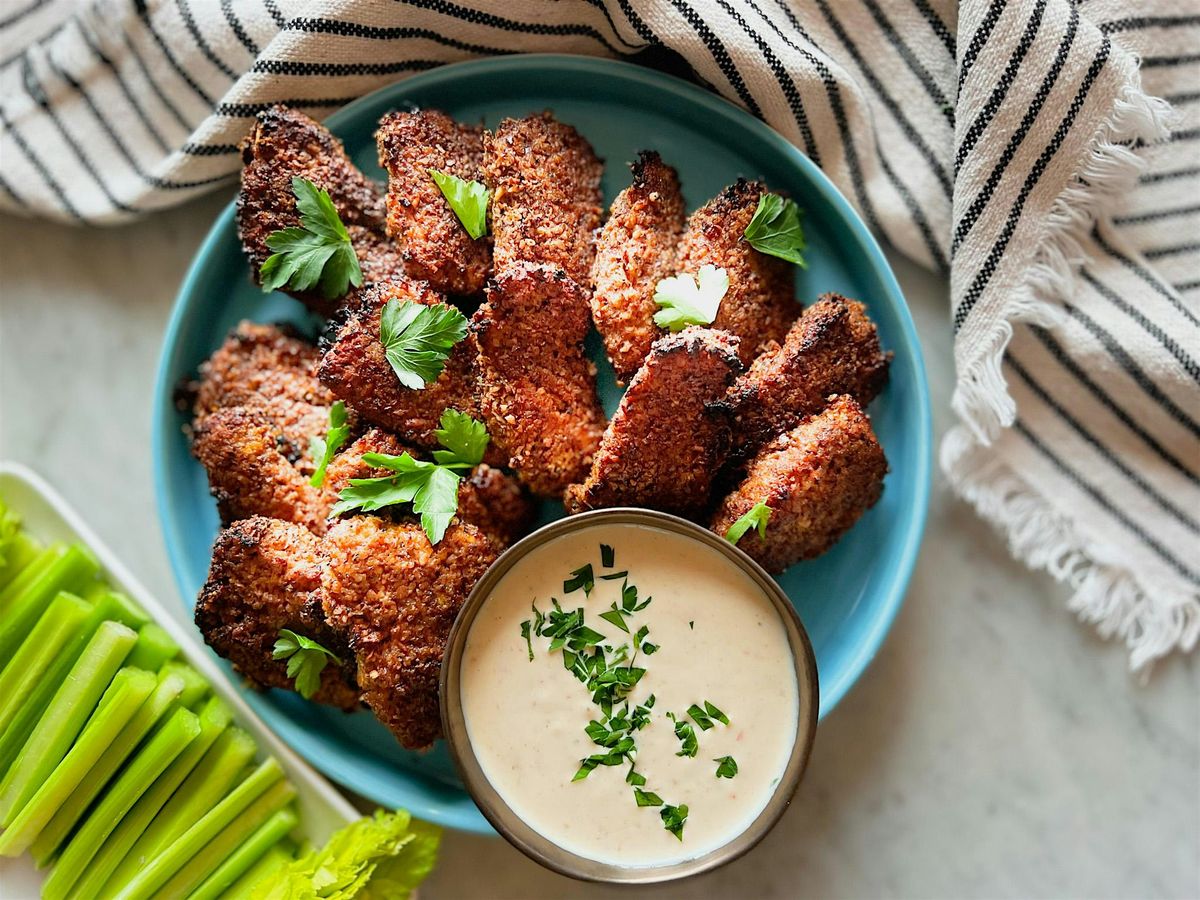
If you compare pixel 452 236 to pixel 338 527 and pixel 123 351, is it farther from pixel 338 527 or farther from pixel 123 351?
pixel 123 351

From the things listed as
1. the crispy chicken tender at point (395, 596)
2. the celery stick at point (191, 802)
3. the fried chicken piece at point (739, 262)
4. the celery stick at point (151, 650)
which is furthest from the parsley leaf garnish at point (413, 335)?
the celery stick at point (191, 802)

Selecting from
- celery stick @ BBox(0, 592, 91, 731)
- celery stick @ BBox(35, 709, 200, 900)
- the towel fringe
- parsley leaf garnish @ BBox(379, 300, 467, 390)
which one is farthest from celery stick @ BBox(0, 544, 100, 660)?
the towel fringe

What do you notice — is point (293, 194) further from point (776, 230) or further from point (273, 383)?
point (776, 230)

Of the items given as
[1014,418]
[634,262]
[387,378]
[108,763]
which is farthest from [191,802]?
[1014,418]

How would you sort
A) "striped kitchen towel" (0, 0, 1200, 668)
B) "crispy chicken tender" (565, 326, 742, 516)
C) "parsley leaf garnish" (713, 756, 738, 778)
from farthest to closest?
"striped kitchen towel" (0, 0, 1200, 668), "crispy chicken tender" (565, 326, 742, 516), "parsley leaf garnish" (713, 756, 738, 778)

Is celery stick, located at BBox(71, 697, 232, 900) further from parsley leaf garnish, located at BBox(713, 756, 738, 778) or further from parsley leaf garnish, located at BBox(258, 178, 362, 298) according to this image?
parsley leaf garnish, located at BBox(713, 756, 738, 778)

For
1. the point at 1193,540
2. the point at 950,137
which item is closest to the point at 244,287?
the point at 950,137
